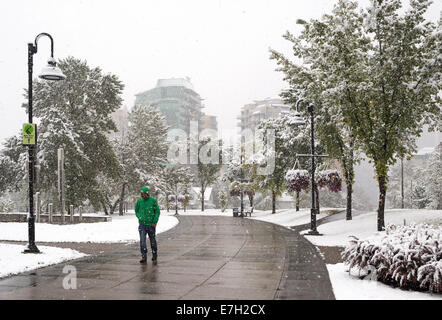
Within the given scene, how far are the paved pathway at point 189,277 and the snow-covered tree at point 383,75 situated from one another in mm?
6785

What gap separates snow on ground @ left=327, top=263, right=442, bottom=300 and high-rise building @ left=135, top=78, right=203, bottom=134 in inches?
5493

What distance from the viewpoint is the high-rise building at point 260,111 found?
486ft

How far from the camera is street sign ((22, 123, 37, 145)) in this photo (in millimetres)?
12539

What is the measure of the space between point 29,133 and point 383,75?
13.3m

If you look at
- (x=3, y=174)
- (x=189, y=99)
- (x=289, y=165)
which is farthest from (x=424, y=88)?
(x=189, y=99)

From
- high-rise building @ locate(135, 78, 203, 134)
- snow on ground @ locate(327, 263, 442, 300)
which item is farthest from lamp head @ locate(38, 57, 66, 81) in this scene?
high-rise building @ locate(135, 78, 203, 134)

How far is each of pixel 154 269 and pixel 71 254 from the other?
371 cm

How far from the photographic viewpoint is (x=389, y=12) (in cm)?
1722

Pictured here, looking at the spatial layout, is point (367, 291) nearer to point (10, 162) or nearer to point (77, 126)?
point (77, 126)

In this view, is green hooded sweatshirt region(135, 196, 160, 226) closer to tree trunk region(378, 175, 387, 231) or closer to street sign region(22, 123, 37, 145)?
street sign region(22, 123, 37, 145)

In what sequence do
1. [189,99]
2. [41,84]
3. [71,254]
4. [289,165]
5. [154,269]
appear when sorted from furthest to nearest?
[189,99]
[41,84]
[289,165]
[71,254]
[154,269]

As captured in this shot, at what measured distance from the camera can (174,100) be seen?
151 meters

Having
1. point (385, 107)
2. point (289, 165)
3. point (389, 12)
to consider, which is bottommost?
point (289, 165)
